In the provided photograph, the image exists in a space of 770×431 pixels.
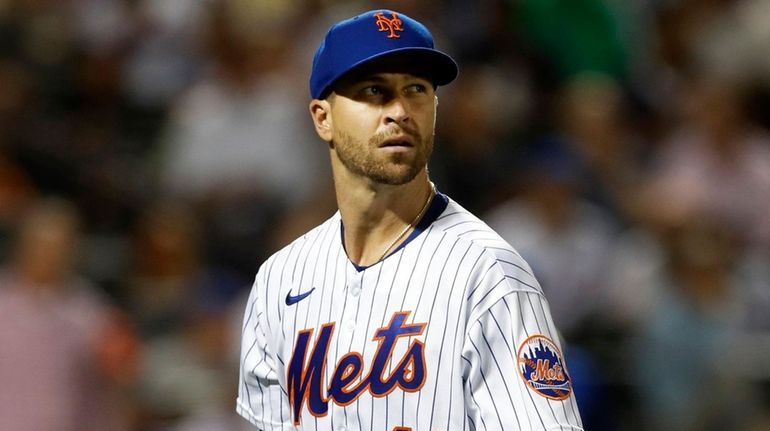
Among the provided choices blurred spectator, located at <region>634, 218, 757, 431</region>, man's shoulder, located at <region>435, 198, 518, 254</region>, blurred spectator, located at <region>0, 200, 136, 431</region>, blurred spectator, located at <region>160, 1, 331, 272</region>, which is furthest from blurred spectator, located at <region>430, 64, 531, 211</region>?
man's shoulder, located at <region>435, 198, 518, 254</region>

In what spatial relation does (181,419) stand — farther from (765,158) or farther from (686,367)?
(765,158)

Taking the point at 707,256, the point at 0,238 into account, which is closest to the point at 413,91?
the point at 707,256

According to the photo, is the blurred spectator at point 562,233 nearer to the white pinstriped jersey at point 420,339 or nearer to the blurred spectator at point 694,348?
the blurred spectator at point 694,348

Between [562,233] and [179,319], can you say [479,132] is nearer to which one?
[562,233]

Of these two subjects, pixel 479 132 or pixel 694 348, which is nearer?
pixel 694 348

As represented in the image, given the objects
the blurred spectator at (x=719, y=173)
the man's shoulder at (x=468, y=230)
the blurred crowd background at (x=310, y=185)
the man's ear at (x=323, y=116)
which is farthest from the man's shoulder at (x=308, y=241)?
the blurred spectator at (x=719, y=173)

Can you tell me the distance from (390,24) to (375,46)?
80mm

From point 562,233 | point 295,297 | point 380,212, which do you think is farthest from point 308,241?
point 562,233

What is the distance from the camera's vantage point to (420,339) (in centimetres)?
306

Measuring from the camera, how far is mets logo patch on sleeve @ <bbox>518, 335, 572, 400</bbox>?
9.61 feet

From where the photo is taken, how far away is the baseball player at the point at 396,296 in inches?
117

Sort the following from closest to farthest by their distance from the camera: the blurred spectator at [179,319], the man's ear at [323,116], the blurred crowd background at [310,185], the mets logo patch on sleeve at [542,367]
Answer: the mets logo patch on sleeve at [542,367], the man's ear at [323,116], the blurred crowd background at [310,185], the blurred spectator at [179,319]

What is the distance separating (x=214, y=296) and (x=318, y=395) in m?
3.36

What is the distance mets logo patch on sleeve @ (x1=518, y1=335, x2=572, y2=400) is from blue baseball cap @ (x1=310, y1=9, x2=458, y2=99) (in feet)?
2.31
